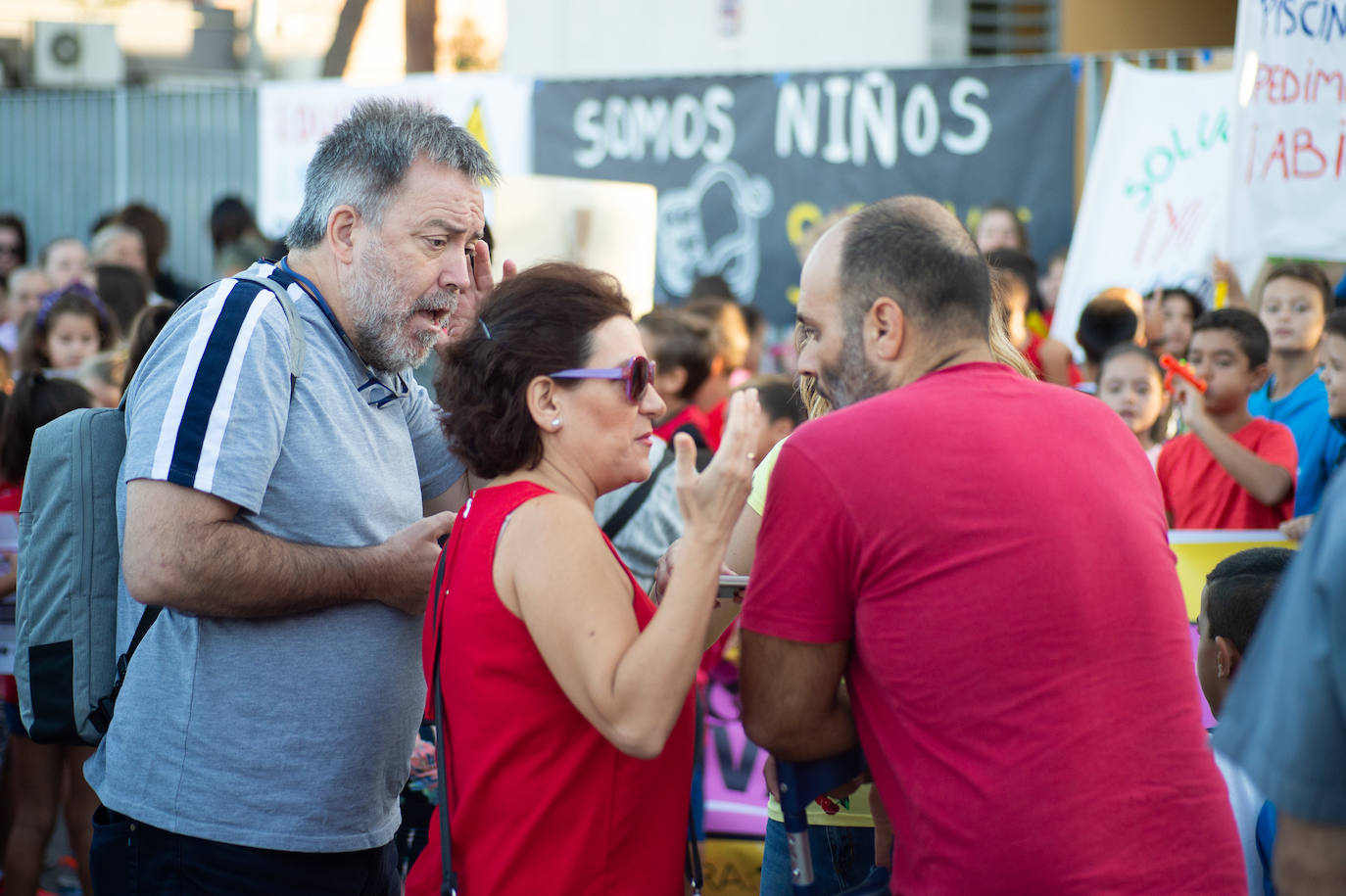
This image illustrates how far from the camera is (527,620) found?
1.95 meters

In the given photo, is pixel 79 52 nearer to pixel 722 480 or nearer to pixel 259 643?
pixel 259 643

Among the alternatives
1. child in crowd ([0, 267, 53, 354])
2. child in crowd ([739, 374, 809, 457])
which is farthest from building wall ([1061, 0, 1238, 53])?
child in crowd ([0, 267, 53, 354])

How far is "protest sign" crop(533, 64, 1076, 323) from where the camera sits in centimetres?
855

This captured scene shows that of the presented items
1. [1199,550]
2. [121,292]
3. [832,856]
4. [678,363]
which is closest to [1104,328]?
[678,363]

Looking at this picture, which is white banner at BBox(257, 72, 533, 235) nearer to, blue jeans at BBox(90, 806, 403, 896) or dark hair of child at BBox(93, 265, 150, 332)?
dark hair of child at BBox(93, 265, 150, 332)

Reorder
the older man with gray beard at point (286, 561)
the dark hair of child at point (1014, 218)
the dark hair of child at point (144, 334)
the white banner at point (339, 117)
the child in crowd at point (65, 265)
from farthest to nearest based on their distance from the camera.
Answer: the white banner at point (339, 117), the child in crowd at point (65, 265), the dark hair of child at point (1014, 218), the dark hair of child at point (144, 334), the older man with gray beard at point (286, 561)

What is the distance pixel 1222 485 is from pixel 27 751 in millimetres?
4199

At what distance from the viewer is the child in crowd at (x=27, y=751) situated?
426 centimetres

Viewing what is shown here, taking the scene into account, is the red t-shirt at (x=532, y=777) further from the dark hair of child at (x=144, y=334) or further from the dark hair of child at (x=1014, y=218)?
the dark hair of child at (x=1014, y=218)

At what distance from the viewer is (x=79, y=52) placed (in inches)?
526

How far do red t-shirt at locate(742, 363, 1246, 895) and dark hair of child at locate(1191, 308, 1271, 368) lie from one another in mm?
3368

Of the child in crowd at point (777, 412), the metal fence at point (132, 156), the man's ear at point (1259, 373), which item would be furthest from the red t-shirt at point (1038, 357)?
the metal fence at point (132, 156)

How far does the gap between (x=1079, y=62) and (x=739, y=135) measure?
2.21 meters

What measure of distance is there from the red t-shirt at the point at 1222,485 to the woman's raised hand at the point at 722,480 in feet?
10.5
